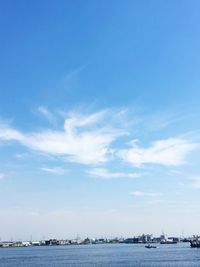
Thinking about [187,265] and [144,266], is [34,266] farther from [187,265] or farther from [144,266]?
[187,265]

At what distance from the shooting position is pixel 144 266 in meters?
142

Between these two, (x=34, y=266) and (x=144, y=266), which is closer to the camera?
Answer: (x=144, y=266)

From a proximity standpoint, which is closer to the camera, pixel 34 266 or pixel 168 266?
pixel 168 266

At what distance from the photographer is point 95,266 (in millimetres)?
147000

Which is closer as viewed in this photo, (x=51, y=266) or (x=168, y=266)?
(x=168, y=266)

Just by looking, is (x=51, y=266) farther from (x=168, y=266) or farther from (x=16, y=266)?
(x=168, y=266)

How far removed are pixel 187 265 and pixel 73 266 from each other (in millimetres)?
36490

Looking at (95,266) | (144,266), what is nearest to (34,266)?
(95,266)

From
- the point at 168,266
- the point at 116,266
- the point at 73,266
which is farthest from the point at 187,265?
the point at 73,266

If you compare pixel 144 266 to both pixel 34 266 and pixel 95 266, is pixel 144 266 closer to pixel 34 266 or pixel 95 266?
pixel 95 266

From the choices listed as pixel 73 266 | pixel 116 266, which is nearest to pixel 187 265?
pixel 116 266

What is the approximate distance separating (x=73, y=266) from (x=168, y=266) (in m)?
31.1

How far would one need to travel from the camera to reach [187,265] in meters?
141

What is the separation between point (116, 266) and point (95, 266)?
21.9ft
